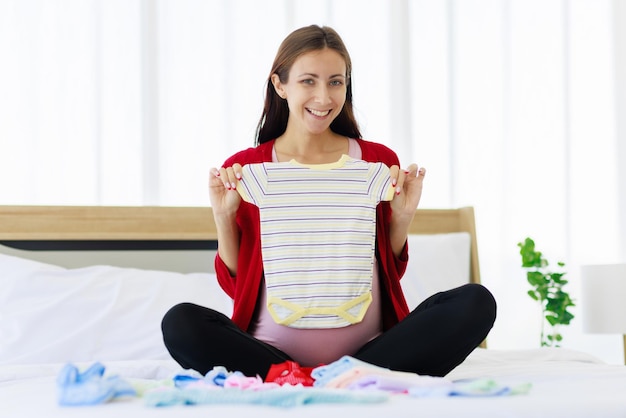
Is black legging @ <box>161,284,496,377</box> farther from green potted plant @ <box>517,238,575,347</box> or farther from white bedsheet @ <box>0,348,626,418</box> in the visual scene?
green potted plant @ <box>517,238,575,347</box>

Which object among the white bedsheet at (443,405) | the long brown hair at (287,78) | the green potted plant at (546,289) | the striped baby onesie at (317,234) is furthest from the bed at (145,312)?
the long brown hair at (287,78)

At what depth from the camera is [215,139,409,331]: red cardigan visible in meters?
1.76

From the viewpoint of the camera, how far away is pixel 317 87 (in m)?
1.82

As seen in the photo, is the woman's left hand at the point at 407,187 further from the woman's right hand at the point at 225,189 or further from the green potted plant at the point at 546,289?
the green potted plant at the point at 546,289

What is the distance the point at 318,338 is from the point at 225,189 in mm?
383

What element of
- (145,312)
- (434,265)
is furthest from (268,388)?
(434,265)

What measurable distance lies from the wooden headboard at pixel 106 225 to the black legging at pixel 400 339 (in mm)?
1026

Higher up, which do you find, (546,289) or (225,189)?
(225,189)

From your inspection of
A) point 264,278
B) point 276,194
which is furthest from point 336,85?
point 264,278

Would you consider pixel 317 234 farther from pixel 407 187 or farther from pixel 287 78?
pixel 287 78

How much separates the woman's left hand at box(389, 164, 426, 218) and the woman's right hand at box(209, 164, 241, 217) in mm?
333

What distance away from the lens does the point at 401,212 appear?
176cm

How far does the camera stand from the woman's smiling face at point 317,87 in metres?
1.81

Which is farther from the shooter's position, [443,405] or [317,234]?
[317,234]
